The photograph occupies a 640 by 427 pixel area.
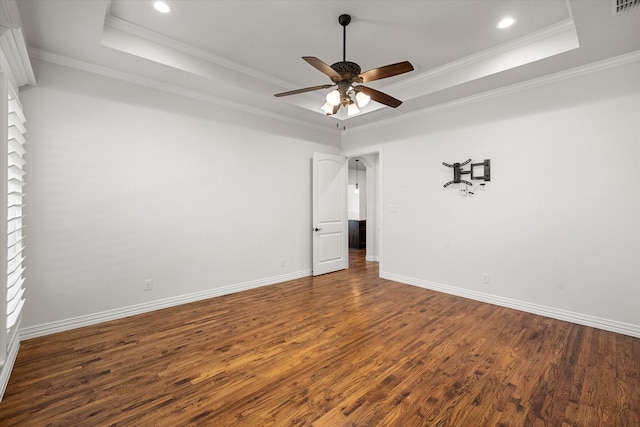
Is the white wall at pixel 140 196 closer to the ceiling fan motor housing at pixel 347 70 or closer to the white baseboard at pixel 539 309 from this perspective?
the ceiling fan motor housing at pixel 347 70

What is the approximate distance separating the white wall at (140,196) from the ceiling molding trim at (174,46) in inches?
26.7

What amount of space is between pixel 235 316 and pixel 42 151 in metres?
2.67

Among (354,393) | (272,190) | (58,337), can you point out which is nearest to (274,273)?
(272,190)

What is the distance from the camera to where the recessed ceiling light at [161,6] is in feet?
8.49

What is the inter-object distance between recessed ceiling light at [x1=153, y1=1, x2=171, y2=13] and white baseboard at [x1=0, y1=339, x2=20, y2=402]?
10.2ft

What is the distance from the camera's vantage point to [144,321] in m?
3.31

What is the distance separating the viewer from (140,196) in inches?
139

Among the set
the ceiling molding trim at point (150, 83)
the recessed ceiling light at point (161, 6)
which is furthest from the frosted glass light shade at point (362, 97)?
the ceiling molding trim at point (150, 83)

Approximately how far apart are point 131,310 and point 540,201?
5139mm

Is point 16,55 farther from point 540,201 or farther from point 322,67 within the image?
point 540,201

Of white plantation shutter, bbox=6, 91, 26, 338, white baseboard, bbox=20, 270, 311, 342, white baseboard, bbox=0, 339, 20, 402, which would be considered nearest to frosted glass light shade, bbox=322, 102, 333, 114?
white plantation shutter, bbox=6, 91, 26, 338

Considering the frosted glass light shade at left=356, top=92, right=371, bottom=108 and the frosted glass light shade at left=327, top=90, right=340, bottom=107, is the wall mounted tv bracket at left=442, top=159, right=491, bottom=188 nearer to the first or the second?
the frosted glass light shade at left=356, top=92, right=371, bottom=108

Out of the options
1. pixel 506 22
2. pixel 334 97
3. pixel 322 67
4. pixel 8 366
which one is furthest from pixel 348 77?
pixel 8 366

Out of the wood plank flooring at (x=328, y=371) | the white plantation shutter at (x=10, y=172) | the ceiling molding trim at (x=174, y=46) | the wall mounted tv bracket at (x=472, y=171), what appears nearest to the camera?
the wood plank flooring at (x=328, y=371)
